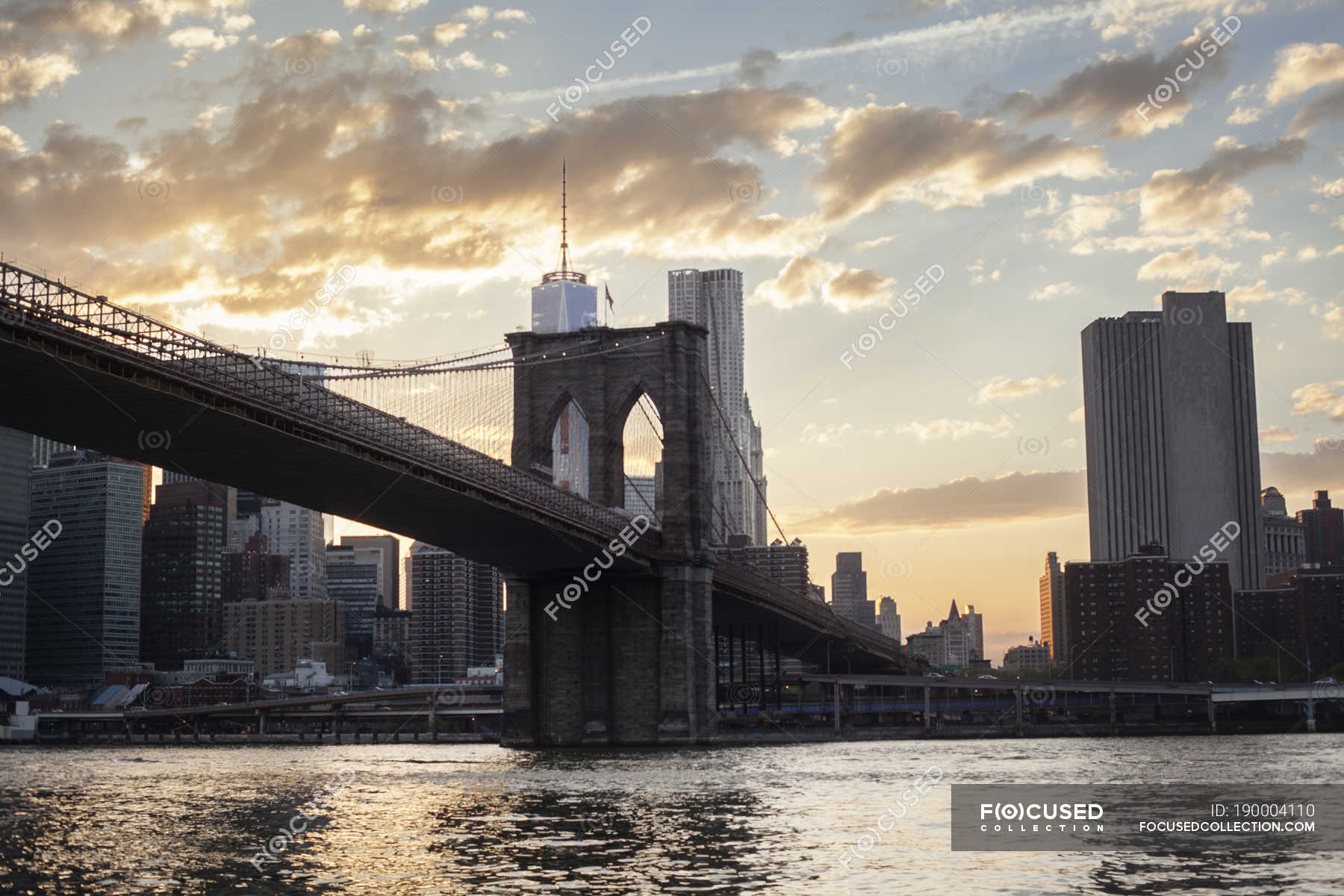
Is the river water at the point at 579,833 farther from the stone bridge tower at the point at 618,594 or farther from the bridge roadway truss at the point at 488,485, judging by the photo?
the stone bridge tower at the point at 618,594

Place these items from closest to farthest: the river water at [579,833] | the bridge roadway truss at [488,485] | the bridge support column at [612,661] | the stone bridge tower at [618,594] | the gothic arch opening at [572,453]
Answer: the river water at [579,833]
the bridge roadway truss at [488,485]
the bridge support column at [612,661]
the stone bridge tower at [618,594]
the gothic arch opening at [572,453]

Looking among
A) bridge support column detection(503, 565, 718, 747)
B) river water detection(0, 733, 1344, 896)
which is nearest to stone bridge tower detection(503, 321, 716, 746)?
bridge support column detection(503, 565, 718, 747)

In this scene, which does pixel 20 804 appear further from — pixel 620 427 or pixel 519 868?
pixel 620 427

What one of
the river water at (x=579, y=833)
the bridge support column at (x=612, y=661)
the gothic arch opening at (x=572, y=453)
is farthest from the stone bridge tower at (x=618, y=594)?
the river water at (x=579, y=833)

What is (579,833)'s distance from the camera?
Answer: 3381cm

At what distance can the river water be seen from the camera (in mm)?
25578

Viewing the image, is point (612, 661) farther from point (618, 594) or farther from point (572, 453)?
A: point (572, 453)

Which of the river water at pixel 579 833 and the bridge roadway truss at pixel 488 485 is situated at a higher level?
the bridge roadway truss at pixel 488 485

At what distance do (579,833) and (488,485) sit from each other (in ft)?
123

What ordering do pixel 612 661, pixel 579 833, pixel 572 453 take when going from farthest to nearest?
pixel 572 453
pixel 612 661
pixel 579 833

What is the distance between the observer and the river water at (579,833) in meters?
25.6

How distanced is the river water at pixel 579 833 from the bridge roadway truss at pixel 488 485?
1154 centimetres

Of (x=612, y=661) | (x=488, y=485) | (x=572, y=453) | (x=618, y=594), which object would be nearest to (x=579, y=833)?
(x=488, y=485)

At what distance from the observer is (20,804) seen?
4300 cm
